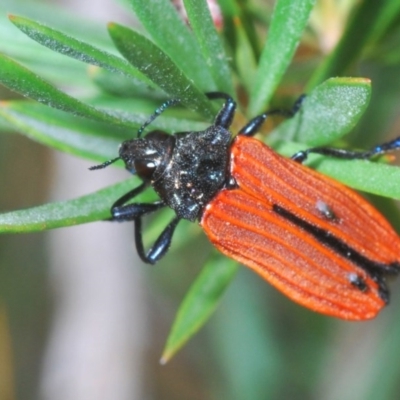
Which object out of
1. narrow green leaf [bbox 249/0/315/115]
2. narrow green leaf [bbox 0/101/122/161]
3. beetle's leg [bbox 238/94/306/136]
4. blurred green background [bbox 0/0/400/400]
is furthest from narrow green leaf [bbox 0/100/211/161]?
blurred green background [bbox 0/0/400/400]

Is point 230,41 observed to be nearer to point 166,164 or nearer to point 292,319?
point 166,164

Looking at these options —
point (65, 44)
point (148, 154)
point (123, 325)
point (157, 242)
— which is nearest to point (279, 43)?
point (65, 44)

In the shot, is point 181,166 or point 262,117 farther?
point 181,166

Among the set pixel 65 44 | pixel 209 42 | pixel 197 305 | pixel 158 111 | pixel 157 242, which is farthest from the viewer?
pixel 157 242

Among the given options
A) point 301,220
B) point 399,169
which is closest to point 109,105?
point 301,220

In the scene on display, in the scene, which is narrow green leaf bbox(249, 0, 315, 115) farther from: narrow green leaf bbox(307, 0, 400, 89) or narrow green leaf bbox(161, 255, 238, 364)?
narrow green leaf bbox(161, 255, 238, 364)

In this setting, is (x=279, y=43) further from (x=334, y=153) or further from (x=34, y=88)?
(x=34, y=88)

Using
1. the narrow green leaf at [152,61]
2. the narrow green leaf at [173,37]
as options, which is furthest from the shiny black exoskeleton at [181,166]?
the narrow green leaf at [152,61]
